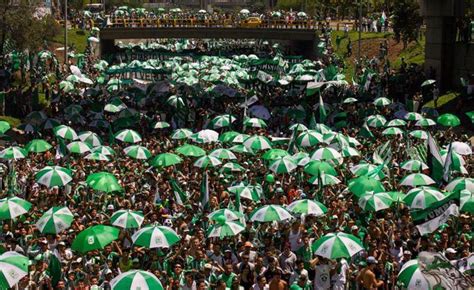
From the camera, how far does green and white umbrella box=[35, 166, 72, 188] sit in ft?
61.6

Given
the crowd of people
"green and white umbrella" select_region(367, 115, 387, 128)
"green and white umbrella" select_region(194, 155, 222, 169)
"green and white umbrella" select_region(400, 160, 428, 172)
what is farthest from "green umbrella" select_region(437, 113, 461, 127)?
"green and white umbrella" select_region(194, 155, 222, 169)

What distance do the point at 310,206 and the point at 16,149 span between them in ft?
30.7

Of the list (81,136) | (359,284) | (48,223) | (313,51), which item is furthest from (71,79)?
(313,51)

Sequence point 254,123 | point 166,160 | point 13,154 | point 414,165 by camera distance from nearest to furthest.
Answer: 1. point 414,165
2. point 166,160
3. point 13,154
4. point 254,123

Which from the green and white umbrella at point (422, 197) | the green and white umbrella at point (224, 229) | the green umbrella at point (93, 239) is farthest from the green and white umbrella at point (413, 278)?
the green umbrella at point (93, 239)

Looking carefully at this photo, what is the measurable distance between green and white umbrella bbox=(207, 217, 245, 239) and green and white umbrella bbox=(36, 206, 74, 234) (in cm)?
247

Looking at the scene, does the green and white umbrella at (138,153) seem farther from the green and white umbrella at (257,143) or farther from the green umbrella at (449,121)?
the green umbrella at (449,121)

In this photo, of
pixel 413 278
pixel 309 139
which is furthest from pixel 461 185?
pixel 309 139

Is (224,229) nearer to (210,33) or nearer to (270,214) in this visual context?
(270,214)

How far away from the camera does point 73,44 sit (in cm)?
6134

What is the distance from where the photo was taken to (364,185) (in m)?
17.2

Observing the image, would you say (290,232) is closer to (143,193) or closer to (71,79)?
(143,193)

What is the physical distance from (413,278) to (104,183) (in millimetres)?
8304

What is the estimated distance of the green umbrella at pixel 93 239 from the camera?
1379 cm
